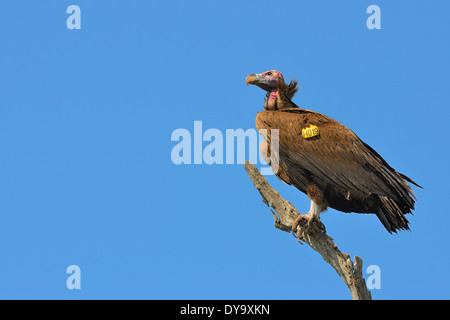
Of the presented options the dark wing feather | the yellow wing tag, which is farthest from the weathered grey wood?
the yellow wing tag

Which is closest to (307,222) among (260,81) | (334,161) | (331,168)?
(331,168)

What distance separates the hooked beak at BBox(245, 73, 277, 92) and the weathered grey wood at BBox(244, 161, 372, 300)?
1644mm

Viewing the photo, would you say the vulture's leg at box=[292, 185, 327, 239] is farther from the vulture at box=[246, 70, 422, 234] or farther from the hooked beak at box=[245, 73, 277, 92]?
the hooked beak at box=[245, 73, 277, 92]

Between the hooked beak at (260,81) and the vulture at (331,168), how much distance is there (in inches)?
31.6

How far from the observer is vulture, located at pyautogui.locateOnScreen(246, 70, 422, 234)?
1115cm

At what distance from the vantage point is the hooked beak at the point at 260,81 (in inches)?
481

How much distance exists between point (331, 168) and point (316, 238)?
115cm

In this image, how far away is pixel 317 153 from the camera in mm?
11273

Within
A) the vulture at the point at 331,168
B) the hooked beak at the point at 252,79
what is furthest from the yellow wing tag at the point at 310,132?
the hooked beak at the point at 252,79

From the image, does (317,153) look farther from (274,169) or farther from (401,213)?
(401,213)

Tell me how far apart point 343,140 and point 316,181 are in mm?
811
